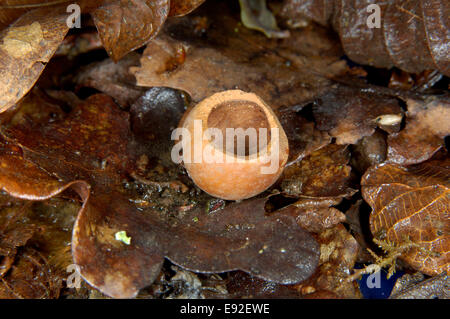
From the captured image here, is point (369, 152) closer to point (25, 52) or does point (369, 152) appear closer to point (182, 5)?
point (182, 5)

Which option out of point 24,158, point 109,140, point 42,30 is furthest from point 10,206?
point 42,30

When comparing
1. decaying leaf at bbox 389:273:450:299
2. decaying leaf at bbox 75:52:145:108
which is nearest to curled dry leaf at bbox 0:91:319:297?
decaying leaf at bbox 75:52:145:108

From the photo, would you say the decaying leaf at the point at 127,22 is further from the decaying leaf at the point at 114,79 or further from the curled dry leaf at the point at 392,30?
the curled dry leaf at the point at 392,30

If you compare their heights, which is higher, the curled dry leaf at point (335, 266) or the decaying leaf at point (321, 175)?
the decaying leaf at point (321, 175)

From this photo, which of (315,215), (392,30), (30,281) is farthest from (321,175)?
(30,281)

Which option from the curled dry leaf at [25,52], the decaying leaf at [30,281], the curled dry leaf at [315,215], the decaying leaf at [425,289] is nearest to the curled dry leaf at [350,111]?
the curled dry leaf at [315,215]

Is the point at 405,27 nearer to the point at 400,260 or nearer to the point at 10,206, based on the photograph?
the point at 400,260
